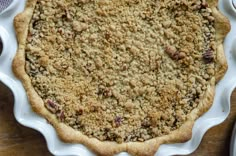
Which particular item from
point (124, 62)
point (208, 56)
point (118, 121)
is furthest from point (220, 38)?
point (118, 121)

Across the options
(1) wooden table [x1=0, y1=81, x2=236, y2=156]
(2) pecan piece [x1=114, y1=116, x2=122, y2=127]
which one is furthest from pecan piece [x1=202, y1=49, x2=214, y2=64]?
(1) wooden table [x1=0, y1=81, x2=236, y2=156]

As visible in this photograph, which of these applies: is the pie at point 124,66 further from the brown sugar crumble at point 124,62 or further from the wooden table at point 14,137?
the wooden table at point 14,137

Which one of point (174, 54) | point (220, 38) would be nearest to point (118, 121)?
point (174, 54)

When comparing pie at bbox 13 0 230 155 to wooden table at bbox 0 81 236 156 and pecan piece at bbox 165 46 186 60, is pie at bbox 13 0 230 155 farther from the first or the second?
wooden table at bbox 0 81 236 156

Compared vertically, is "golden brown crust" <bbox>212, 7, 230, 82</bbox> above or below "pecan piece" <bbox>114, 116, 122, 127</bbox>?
above

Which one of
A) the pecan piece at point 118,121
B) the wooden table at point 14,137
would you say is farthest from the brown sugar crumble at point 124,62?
the wooden table at point 14,137

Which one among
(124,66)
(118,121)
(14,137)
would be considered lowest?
(14,137)

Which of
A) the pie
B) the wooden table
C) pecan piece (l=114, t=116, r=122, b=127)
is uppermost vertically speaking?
the pie

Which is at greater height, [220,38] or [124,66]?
[220,38]

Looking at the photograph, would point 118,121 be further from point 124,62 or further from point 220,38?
point 220,38
